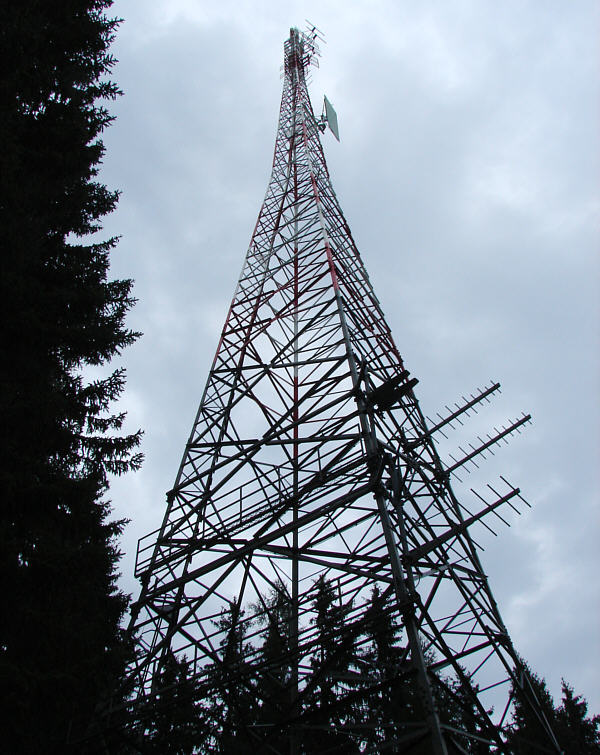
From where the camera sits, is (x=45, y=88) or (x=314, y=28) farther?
(x=314, y=28)

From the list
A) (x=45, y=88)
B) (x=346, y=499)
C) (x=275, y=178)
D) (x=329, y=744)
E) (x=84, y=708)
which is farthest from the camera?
(x=275, y=178)

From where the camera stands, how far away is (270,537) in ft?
24.9

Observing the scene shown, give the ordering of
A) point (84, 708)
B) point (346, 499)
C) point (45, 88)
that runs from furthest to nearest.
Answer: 1. point (45, 88)
2. point (346, 499)
3. point (84, 708)

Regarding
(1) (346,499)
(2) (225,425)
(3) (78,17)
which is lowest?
(1) (346,499)

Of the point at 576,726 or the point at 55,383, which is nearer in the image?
the point at 55,383

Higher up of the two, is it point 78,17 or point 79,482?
point 78,17

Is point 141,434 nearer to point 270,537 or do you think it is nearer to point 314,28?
point 270,537

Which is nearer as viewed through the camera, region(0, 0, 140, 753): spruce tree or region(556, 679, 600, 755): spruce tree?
region(0, 0, 140, 753): spruce tree

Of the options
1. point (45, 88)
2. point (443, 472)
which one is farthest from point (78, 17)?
point (443, 472)

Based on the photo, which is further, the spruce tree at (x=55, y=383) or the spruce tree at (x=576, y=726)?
the spruce tree at (x=576, y=726)

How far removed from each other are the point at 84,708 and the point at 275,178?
1584 centimetres

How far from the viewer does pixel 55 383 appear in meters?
6.95

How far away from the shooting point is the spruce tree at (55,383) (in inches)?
197

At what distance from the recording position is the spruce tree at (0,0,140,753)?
5004 millimetres
